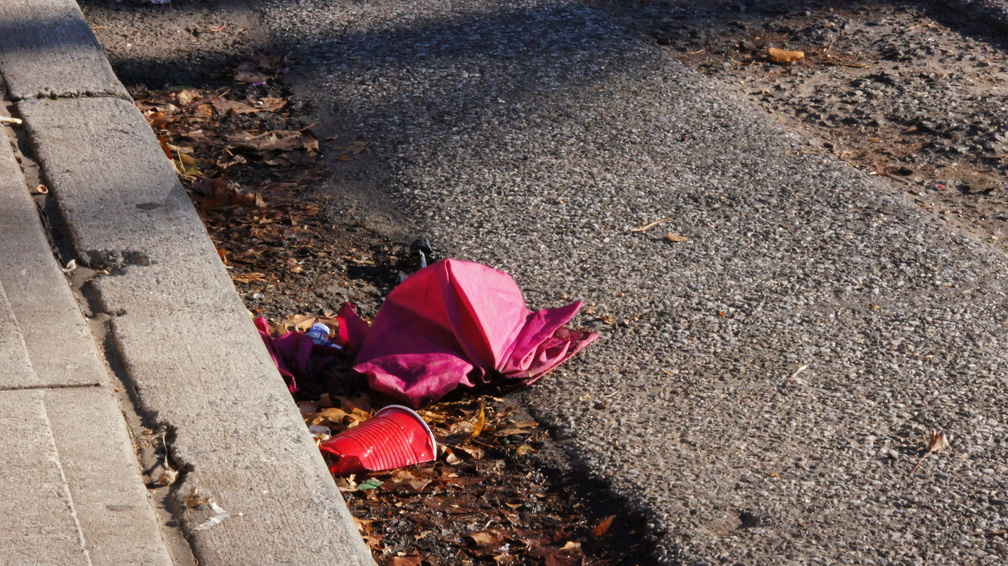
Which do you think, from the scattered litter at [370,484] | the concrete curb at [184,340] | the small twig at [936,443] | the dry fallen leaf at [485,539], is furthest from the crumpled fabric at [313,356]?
the small twig at [936,443]

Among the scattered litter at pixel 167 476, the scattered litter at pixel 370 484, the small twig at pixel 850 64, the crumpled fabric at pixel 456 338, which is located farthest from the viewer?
the small twig at pixel 850 64

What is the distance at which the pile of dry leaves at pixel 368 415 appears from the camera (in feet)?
7.25

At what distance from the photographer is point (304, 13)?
213 inches

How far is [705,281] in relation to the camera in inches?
126

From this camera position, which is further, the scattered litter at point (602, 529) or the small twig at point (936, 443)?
the small twig at point (936, 443)

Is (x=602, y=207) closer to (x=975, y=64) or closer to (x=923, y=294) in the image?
(x=923, y=294)

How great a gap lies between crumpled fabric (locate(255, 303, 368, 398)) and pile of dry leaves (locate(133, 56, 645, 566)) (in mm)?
62

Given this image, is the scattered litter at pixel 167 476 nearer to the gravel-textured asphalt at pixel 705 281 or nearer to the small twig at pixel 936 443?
the gravel-textured asphalt at pixel 705 281

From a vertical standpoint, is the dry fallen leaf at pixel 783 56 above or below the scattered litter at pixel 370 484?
above

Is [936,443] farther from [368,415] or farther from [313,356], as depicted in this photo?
[313,356]

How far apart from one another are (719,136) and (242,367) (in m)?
2.49

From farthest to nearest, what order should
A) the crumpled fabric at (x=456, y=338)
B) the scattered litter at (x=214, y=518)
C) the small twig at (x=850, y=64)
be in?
the small twig at (x=850, y=64)
the crumpled fabric at (x=456, y=338)
the scattered litter at (x=214, y=518)

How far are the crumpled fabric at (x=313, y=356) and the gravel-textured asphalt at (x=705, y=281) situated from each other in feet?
1.80

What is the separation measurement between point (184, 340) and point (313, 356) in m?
0.43
